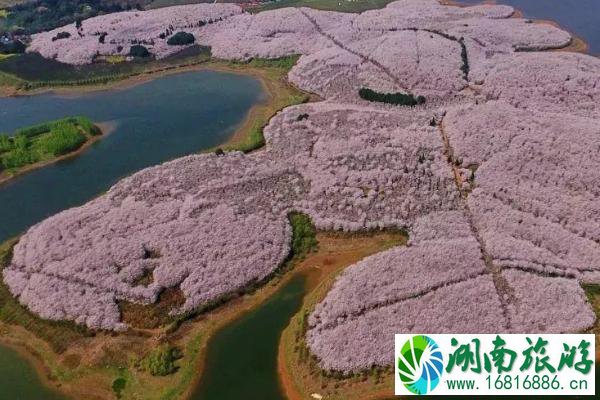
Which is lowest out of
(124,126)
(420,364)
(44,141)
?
(420,364)

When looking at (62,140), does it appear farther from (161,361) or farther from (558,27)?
(558,27)

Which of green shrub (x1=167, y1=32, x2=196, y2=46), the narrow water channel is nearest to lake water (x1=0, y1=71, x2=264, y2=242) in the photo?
green shrub (x1=167, y1=32, x2=196, y2=46)

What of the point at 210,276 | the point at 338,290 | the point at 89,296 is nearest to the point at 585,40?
the point at 338,290

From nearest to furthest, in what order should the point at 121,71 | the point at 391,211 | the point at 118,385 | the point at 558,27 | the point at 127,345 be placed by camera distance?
the point at 118,385 < the point at 127,345 < the point at 391,211 < the point at 121,71 < the point at 558,27

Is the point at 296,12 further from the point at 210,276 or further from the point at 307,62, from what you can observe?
the point at 210,276

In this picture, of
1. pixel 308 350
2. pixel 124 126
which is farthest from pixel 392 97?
pixel 308 350

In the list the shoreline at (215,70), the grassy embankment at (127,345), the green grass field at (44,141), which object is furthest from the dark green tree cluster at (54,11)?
the grassy embankment at (127,345)
